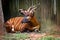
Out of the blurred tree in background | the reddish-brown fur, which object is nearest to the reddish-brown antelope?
the reddish-brown fur

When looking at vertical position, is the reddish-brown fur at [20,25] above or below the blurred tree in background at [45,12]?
below

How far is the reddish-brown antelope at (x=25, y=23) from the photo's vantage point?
7062mm

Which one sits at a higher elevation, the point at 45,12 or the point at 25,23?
the point at 45,12

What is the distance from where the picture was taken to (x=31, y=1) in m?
7.46

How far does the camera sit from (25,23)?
23.3ft

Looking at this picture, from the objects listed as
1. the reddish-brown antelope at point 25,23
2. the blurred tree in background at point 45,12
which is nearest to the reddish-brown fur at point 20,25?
A: the reddish-brown antelope at point 25,23

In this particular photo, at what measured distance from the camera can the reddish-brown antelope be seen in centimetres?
706

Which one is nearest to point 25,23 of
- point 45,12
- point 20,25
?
point 20,25

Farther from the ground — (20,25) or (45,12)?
(45,12)

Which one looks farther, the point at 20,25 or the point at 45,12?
the point at 45,12

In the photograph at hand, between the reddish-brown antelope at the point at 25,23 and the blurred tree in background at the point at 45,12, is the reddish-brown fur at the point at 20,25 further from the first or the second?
the blurred tree in background at the point at 45,12

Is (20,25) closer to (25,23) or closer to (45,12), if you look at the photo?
(25,23)

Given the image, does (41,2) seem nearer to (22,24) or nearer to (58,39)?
(22,24)

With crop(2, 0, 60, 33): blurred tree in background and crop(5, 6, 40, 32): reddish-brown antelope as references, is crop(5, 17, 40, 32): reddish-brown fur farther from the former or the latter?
crop(2, 0, 60, 33): blurred tree in background
